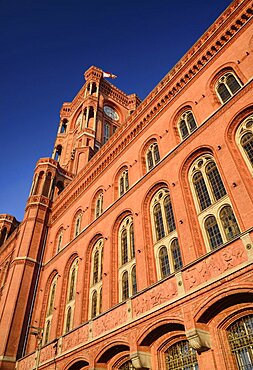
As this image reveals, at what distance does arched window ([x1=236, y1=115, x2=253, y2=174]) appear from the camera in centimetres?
1277

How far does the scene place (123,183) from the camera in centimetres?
2067

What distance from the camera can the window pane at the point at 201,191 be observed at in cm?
1368

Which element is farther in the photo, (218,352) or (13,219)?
(13,219)

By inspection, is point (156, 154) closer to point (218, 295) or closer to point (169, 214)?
point (169, 214)

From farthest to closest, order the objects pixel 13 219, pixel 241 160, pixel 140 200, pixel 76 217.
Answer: pixel 13 219 < pixel 76 217 < pixel 140 200 < pixel 241 160

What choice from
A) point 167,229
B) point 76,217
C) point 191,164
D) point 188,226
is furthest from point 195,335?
point 76,217

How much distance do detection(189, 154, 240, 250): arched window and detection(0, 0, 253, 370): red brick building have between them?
55 mm

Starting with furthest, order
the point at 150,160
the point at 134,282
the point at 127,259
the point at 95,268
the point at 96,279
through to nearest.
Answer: the point at 95,268 → the point at 150,160 → the point at 96,279 → the point at 127,259 → the point at 134,282

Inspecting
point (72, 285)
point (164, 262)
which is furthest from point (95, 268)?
point (164, 262)

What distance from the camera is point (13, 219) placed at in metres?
43.1

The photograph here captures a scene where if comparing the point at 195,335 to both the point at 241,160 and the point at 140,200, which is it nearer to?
the point at 241,160

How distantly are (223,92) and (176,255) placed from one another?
8.56 meters

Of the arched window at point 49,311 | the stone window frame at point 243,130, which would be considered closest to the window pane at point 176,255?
the stone window frame at point 243,130

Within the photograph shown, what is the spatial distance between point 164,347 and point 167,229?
202 inches
